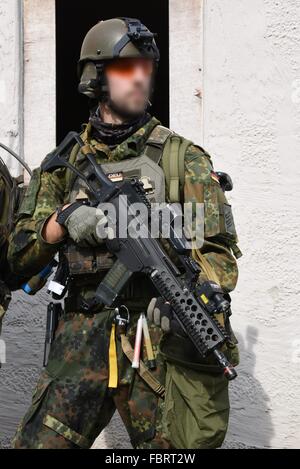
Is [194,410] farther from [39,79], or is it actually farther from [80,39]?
[80,39]

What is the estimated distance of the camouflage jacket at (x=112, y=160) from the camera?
293cm

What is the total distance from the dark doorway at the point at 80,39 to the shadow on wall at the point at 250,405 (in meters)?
2.54

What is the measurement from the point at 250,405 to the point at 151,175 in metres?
1.43

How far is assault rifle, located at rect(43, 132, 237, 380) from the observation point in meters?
2.76

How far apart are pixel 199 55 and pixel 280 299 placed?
1.15 m

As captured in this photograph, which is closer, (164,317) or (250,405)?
(164,317)

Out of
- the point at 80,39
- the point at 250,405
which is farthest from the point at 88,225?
the point at 80,39

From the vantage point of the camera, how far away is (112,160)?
311cm

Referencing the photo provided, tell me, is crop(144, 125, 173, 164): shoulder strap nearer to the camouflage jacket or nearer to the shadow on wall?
the camouflage jacket

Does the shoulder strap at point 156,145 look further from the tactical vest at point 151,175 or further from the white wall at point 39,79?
the white wall at point 39,79

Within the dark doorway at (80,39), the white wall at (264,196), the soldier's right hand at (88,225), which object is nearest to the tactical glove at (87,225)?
the soldier's right hand at (88,225)

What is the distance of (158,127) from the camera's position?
10.3ft

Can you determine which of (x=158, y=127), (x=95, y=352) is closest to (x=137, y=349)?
(x=95, y=352)

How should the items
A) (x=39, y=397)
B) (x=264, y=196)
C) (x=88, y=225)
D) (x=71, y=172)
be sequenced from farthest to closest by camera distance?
(x=264, y=196) → (x=71, y=172) → (x=39, y=397) → (x=88, y=225)
